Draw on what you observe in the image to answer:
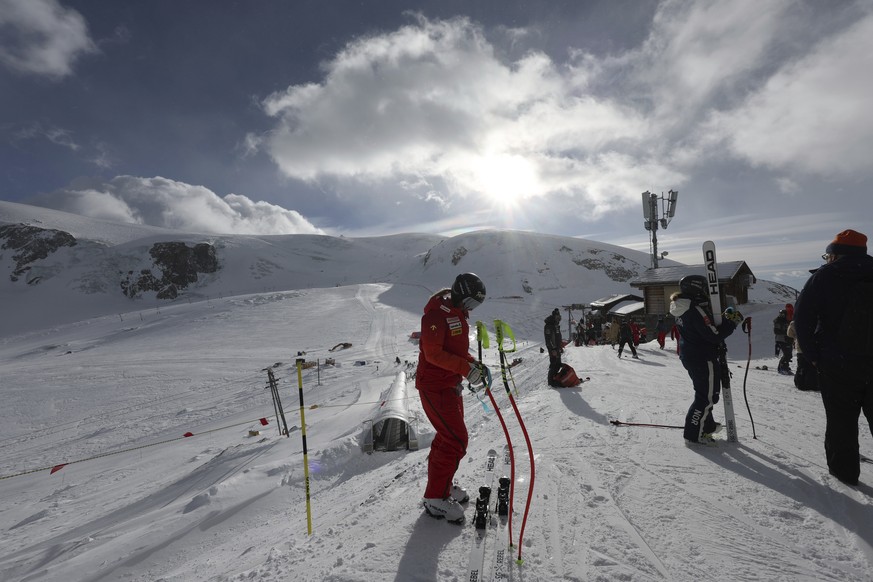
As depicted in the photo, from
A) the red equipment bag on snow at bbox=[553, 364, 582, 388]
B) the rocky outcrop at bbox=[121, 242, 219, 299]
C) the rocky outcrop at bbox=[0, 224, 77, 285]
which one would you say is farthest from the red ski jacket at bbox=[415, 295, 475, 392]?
the rocky outcrop at bbox=[0, 224, 77, 285]

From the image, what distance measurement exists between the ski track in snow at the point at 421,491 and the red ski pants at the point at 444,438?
36cm

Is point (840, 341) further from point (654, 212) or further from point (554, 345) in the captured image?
point (654, 212)

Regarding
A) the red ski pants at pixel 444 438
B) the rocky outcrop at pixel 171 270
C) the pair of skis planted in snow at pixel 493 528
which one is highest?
the rocky outcrop at pixel 171 270

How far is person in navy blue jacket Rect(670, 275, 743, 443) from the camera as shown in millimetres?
4527

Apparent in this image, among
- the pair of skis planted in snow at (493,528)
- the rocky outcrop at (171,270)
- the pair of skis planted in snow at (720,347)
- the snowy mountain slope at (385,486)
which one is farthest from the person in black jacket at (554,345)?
the rocky outcrop at (171,270)

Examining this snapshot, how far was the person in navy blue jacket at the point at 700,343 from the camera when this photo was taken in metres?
4.53

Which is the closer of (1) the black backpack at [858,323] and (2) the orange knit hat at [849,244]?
(1) the black backpack at [858,323]

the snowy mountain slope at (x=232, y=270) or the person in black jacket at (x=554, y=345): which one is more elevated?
the snowy mountain slope at (x=232, y=270)

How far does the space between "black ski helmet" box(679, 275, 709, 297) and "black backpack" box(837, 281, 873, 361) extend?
1.27 metres

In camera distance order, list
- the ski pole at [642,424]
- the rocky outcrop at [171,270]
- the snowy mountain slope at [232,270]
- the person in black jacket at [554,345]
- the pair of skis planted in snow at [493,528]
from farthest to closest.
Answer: the rocky outcrop at [171,270], the snowy mountain slope at [232,270], the person in black jacket at [554,345], the ski pole at [642,424], the pair of skis planted in snow at [493,528]

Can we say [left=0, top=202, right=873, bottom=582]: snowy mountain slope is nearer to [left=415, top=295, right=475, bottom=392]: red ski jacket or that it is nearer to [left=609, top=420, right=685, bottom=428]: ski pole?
[left=609, top=420, right=685, bottom=428]: ski pole

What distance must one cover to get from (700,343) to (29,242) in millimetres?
125442

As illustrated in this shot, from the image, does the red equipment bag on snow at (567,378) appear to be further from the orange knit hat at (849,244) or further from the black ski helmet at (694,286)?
the orange knit hat at (849,244)

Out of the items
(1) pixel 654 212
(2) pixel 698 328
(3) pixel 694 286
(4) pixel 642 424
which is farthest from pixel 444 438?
(1) pixel 654 212
